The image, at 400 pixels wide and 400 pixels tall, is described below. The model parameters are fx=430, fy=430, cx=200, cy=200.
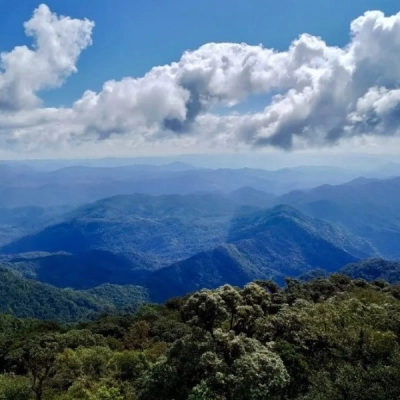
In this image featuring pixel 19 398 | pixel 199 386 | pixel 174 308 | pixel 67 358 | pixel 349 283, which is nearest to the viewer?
pixel 199 386

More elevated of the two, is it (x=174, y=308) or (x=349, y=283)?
(x=349, y=283)

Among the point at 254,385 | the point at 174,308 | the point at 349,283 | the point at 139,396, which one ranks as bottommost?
the point at 174,308

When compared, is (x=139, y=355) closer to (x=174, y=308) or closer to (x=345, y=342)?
(x=345, y=342)

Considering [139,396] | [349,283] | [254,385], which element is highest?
[254,385]

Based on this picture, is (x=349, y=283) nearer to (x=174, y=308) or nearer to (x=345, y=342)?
(x=174, y=308)

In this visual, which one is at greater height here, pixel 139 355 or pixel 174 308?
pixel 139 355

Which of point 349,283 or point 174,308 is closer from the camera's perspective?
point 349,283

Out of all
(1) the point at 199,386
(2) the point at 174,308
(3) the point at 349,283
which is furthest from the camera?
(2) the point at 174,308

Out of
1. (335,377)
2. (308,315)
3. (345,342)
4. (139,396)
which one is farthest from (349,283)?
(139,396)

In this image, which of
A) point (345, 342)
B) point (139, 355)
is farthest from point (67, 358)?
point (345, 342)

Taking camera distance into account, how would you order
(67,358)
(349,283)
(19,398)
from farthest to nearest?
(349,283)
(67,358)
(19,398)
